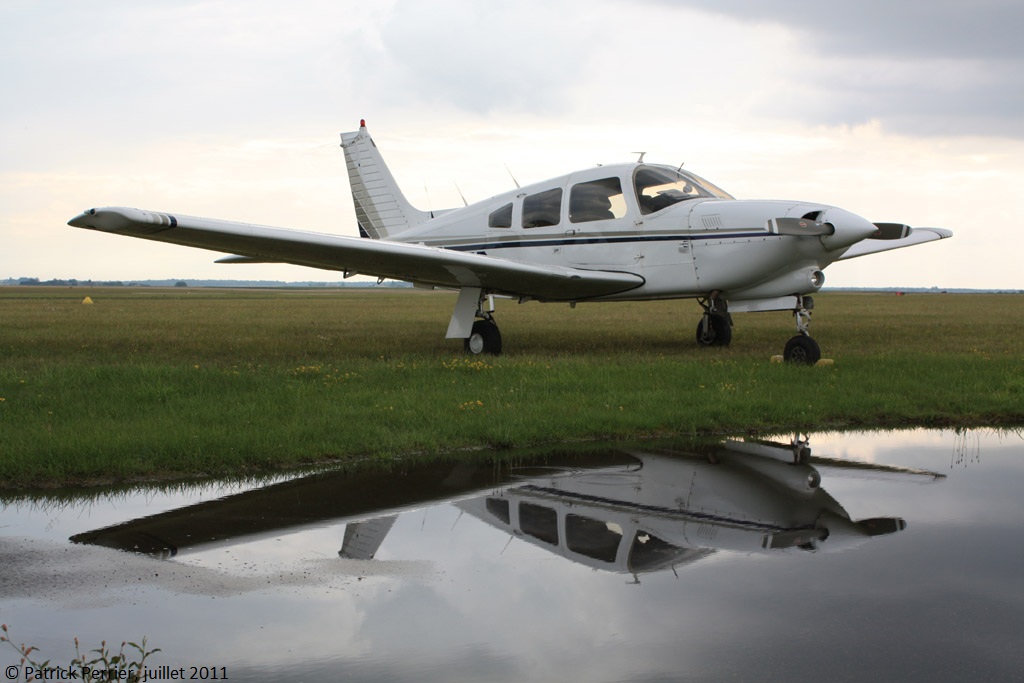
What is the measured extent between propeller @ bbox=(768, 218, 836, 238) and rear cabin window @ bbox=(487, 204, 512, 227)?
4453 millimetres

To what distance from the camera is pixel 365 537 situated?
4.66m

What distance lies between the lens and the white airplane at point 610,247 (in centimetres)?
1164

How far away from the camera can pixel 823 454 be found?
684cm

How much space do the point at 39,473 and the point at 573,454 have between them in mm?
3625

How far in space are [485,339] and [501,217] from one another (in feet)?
7.35

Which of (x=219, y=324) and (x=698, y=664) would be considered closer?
(x=698, y=664)

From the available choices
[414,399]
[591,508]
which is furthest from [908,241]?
[591,508]

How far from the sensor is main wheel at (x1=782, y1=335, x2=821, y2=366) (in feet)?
37.7

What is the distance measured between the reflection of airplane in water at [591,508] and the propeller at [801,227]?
537 centimetres

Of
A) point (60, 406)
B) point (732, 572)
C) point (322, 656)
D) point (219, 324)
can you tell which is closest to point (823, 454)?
point (732, 572)

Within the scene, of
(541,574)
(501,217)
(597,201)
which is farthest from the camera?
(501,217)

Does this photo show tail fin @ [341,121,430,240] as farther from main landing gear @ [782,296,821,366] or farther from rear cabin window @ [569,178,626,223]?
main landing gear @ [782,296,821,366]

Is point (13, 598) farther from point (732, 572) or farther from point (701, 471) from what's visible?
point (701, 471)

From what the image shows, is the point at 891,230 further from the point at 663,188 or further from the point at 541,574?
the point at 541,574
